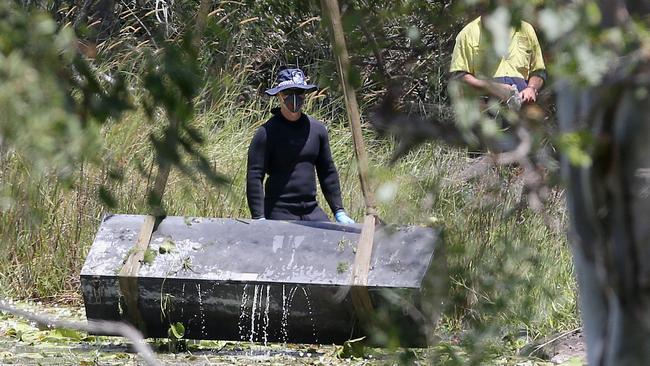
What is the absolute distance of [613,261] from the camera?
1.49 metres

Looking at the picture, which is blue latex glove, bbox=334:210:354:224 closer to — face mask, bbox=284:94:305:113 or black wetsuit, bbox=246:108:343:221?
black wetsuit, bbox=246:108:343:221

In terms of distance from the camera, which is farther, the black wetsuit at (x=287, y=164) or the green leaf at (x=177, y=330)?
the black wetsuit at (x=287, y=164)

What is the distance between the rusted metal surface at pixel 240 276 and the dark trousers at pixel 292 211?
87 centimetres

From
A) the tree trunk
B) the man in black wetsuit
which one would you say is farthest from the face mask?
the tree trunk

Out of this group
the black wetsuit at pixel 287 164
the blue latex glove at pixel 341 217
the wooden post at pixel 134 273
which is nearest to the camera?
the wooden post at pixel 134 273

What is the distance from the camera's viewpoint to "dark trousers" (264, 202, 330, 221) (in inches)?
323

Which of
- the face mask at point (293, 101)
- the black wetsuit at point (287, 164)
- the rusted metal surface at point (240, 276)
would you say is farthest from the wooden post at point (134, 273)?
the face mask at point (293, 101)

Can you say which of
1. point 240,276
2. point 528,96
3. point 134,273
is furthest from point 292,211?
point 528,96

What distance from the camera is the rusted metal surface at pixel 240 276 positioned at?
23.0 feet

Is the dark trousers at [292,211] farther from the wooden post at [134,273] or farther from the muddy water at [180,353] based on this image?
the wooden post at [134,273]

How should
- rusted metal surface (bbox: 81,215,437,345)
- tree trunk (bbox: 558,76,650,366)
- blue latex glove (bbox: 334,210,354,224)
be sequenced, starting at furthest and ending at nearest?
blue latex glove (bbox: 334,210,354,224) → rusted metal surface (bbox: 81,215,437,345) → tree trunk (bbox: 558,76,650,366)

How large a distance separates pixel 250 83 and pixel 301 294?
7338 millimetres

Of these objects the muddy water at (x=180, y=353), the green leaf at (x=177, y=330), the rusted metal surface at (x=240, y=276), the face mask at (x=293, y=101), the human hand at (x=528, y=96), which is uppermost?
the face mask at (x=293, y=101)

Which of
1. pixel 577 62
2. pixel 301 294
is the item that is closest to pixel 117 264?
pixel 301 294
